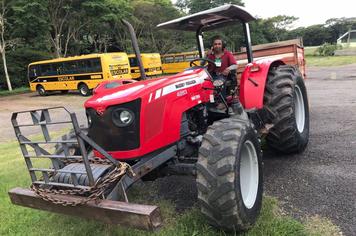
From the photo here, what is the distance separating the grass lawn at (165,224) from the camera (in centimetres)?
367

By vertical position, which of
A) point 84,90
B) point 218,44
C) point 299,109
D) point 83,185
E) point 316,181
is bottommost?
point 84,90

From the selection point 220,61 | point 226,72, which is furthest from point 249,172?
point 220,61

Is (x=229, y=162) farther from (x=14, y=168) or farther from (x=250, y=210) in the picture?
(x=14, y=168)

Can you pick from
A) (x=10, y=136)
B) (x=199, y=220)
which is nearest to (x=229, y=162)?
(x=199, y=220)

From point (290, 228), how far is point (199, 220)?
88cm

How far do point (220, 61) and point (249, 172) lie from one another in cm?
187

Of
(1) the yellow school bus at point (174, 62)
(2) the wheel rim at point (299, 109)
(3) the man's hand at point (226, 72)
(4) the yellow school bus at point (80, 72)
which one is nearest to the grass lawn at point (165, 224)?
(3) the man's hand at point (226, 72)

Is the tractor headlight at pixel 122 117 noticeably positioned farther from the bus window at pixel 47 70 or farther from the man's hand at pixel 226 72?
the bus window at pixel 47 70

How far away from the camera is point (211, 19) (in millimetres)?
5484

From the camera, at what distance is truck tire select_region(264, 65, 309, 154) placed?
17.4 ft

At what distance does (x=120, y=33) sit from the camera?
4003 centimetres

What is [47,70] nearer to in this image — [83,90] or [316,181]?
[83,90]

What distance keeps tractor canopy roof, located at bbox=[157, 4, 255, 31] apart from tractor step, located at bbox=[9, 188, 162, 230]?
274 cm

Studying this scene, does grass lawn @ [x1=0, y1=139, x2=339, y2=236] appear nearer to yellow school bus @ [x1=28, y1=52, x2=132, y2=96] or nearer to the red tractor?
the red tractor
